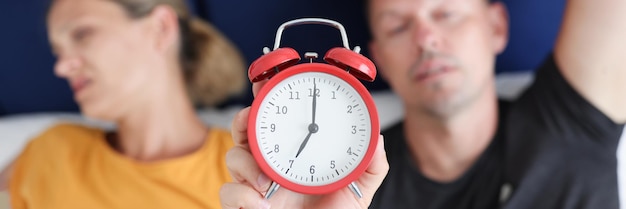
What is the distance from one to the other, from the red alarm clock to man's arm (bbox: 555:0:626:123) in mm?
580

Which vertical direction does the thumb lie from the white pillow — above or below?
above

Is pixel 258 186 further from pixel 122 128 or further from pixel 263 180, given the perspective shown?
pixel 122 128

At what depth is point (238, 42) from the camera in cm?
162

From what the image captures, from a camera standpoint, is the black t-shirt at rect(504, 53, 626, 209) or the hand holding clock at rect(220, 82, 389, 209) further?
the black t-shirt at rect(504, 53, 626, 209)

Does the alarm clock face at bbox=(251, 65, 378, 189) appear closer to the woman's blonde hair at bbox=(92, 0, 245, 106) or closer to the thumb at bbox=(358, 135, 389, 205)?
the thumb at bbox=(358, 135, 389, 205)

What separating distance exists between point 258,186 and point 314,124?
104 millimetres

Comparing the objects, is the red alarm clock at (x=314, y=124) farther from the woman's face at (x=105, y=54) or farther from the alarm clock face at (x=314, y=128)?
the woman's face at (x=105, y=54)

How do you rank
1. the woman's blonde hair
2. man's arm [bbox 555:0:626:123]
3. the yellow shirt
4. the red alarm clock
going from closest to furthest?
the red alarm clock → man's arm [bbox 555:0:626:123] → the yellow shirt → the woman's blonde hair

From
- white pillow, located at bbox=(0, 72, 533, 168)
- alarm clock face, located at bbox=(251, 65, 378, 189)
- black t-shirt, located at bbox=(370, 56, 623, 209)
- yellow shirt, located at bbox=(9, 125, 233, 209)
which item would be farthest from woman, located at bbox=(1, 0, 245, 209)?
alarm clock face, located at bbox=(251, 65, 378, 189)

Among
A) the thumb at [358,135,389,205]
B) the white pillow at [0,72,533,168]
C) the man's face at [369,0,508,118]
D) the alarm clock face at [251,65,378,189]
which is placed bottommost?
the white pillow at [0,72,533,168]

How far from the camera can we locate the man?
116 cm

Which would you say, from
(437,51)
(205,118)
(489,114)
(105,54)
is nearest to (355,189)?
(437,51)

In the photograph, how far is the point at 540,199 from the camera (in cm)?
119

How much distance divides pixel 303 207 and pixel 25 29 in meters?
1.14
